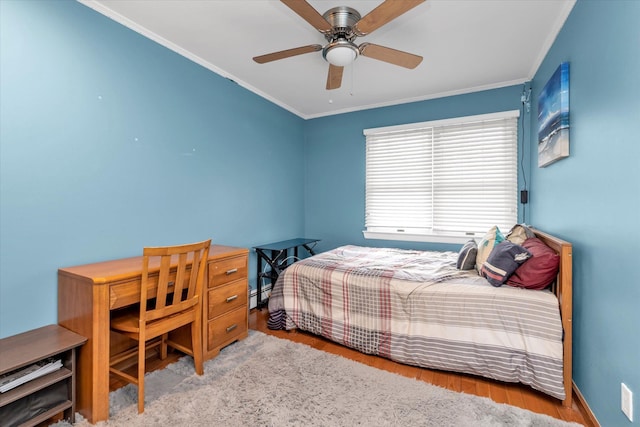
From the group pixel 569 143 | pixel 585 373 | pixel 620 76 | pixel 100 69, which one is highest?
pixel 100 69

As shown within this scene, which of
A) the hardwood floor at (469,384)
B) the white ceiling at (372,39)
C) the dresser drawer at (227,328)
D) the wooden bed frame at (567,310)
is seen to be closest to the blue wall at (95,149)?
the white ceiling at (372,39)

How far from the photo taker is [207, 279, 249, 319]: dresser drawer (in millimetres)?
2209

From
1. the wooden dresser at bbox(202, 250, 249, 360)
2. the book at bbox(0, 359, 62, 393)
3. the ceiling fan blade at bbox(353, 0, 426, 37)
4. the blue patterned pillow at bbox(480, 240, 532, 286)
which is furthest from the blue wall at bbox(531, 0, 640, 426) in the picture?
the book at bbox(0, 359, 62, 393)

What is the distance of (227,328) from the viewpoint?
7.69ft

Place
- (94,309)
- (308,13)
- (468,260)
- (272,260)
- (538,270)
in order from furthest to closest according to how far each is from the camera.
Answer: (272,260) < (468,260) < (538,270) < (308,13) < (94,309)

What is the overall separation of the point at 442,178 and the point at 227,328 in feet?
9.55

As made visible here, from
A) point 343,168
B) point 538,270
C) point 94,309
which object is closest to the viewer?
point 94,309

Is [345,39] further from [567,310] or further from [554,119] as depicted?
[567,310]

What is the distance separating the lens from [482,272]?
88.6 inches

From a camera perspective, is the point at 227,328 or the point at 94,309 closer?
the point at 94,309

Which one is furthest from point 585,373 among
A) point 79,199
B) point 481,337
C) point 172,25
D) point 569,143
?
point 172,25

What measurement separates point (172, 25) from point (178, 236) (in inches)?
66.1

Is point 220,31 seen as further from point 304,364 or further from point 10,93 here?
point 304,364

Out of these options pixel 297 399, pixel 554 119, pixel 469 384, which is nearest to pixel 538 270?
pixel 469 384
